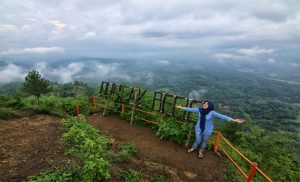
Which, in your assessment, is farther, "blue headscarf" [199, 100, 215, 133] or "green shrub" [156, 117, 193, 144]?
"green shrub" [156, 117, 193, 144]

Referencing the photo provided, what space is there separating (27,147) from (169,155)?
4935 mm

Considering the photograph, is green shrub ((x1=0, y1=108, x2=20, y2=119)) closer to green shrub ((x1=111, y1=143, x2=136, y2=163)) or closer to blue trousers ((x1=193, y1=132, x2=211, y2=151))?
green shrub ((x1=111, y1=143, x2=136, y2=163))

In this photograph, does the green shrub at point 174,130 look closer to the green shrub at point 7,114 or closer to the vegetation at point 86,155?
the vegetation at point 86,155

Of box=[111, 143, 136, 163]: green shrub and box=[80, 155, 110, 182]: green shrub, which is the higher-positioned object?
box=[80, 155, 110, 182]: green shrub

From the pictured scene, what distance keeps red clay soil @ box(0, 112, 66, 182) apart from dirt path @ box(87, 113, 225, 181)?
2.47 m

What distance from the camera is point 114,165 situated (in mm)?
6531

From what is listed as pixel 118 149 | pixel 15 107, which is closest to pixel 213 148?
pixel 118 149

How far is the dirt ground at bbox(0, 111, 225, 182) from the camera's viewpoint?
6.00m

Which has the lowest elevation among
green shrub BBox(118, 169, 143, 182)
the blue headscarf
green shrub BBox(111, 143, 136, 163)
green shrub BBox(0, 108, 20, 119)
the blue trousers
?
green shrub BBox(118, 169, 143, 182)

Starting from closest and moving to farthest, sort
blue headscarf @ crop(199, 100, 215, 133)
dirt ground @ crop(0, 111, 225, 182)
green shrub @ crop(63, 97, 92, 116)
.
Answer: dirt ground @ crop(0, 111, 225, 182) → blue headscarf @ crop(199, 100, 215, 133) → green shrub @ crop(63, 97, 92, 116)

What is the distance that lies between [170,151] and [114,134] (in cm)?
278

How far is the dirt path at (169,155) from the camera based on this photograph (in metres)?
6.93

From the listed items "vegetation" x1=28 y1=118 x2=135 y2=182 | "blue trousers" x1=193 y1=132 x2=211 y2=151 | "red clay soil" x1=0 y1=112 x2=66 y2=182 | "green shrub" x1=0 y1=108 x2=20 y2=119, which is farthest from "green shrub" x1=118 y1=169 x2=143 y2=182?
"green shrub" x1=0 y1=108 x2=20 y2=119

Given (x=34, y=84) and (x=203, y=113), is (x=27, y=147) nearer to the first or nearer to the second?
(x=203, y=113)
